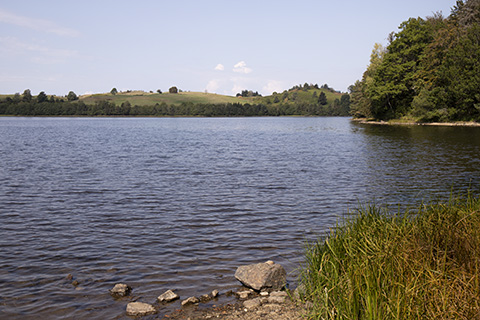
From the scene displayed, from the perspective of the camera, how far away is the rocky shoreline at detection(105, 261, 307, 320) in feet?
26.8

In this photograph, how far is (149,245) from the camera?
1306 centimetres

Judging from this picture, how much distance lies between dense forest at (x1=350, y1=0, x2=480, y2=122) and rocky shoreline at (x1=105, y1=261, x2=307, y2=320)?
7447cm

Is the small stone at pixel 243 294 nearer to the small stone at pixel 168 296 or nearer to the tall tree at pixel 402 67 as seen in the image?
the small stone at pixel 168 296

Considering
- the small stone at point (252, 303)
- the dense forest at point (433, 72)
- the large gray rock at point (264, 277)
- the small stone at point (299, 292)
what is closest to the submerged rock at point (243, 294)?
the large gray rock at point (264, 277)

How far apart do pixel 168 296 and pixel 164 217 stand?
25.0 feet

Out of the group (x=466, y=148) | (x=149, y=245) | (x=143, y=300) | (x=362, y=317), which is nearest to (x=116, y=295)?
(x=143, y=300)

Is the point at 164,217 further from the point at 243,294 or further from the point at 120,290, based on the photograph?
the point at 243,294

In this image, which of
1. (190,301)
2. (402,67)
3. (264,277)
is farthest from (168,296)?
(402,67)

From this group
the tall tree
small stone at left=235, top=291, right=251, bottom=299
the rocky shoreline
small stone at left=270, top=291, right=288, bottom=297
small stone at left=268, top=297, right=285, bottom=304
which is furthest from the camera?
Answer: the tall tree

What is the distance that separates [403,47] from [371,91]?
39.3 ft

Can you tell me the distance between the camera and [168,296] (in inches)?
359

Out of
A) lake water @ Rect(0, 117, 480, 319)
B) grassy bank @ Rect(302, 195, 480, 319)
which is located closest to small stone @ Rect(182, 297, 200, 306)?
lake water @ Rect(0, 117, 480, 319)

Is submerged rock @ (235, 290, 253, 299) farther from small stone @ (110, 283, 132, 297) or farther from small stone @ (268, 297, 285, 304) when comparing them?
small stone @ (110, 283, 132, 297)

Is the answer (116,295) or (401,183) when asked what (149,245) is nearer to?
(116,295)
